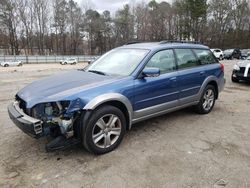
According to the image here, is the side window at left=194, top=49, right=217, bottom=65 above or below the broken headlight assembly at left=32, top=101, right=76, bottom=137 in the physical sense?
above

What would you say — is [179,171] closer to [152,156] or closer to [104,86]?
[152,156]

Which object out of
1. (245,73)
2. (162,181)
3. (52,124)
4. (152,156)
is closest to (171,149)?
(152,156)

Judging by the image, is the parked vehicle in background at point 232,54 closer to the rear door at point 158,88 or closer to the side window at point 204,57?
the side window at point 204,57

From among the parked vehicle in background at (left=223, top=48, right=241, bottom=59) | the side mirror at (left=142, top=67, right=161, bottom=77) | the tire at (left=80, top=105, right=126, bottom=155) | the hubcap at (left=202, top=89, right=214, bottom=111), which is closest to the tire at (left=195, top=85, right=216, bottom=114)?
the hubcap at (left=202, top=89, right=214, bottom=111)

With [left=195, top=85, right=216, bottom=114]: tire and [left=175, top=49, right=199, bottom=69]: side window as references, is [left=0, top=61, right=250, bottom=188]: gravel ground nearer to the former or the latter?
[left=195, top=85, right=216, bottom=114]: tire

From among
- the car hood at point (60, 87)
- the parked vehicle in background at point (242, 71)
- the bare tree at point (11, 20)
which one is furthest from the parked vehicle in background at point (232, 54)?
the bare tree at point (11, 20)

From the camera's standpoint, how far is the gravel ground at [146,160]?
8.76 ft

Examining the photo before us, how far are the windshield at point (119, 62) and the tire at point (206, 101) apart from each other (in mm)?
1851

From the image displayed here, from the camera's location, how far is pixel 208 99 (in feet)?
16.8

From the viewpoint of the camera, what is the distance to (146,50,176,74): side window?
3.90 metres

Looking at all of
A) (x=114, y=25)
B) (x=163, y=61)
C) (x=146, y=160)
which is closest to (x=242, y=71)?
(x=163, y=61)

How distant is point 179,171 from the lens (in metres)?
2.87

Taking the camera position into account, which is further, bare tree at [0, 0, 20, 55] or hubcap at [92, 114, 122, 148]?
bare tree at [0, 0, 20, 55]

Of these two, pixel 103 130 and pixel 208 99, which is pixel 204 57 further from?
pixel 103 130
